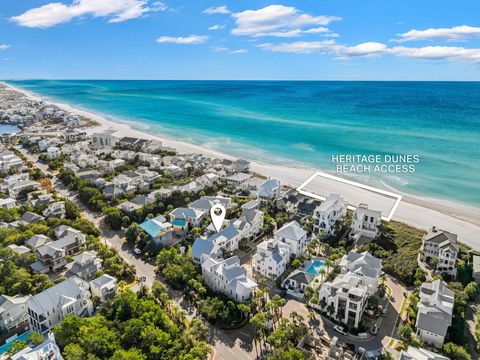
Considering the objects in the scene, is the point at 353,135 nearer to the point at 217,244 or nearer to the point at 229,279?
the point at 217,244

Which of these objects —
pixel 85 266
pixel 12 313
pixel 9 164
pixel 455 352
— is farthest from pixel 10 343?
pixel 9 164

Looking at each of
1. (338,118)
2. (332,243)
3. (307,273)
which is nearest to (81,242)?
(307,273)

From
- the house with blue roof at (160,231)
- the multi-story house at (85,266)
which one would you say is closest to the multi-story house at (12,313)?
the multi-story house at (85,266)

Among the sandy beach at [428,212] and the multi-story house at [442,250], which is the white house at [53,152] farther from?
the multi-story house at [442,250]

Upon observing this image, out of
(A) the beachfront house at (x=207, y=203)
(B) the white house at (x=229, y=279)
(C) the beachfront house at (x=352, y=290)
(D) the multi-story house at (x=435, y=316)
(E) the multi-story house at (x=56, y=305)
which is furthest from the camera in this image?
(A) the beachfront house at (x=207, y=203)

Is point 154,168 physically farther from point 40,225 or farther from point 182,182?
point 40,225

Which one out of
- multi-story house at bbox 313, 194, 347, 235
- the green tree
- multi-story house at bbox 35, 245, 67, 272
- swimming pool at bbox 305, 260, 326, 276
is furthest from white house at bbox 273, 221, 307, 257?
multi-story house at bbox 35, 245, 67, 272

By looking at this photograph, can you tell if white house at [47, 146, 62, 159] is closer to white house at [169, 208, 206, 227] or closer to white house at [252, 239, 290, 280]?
white house at [169, 208, 206, 227]
